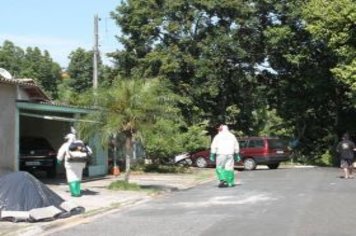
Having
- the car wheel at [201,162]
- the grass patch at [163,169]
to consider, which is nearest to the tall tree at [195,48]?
the car wheel at [201,162]

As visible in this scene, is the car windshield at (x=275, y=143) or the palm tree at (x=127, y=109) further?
the car windshield at (x=275, y=143)

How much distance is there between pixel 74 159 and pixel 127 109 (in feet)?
9.51

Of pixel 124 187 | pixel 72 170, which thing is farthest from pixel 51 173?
pixel 72 170

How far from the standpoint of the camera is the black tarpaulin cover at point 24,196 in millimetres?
13664

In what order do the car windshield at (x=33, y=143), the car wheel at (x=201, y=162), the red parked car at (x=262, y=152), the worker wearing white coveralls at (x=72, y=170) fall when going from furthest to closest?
1. the car wheel at (x=201, y=162)
2. the red parked car at (x=262, y=152)
3. the car windshield at (x=33, y=143)
4. the worker wearing white coveralls at (x=72, y=170)

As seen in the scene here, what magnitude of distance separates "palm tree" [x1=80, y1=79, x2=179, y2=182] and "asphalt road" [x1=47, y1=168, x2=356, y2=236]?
7.71ft

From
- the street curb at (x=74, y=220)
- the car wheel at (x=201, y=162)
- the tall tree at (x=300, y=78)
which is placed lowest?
the street curb at (x=74, y=220)

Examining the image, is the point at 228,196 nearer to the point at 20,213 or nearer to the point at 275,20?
the point at 20,213

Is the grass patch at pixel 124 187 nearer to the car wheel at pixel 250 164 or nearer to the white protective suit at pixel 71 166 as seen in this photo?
the white protective suit at pixel 71 166

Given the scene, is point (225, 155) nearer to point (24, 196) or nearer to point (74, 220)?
point (74, 220)

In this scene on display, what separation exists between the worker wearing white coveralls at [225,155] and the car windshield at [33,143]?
751 centimetres

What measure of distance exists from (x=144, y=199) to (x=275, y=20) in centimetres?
2832

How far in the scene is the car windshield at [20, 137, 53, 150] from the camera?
26.6 meters

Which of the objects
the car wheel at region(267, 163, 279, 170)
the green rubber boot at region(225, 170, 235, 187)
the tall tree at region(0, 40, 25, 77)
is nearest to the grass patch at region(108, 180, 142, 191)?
the green rubber boot at region(225, 170, 235, 187)
